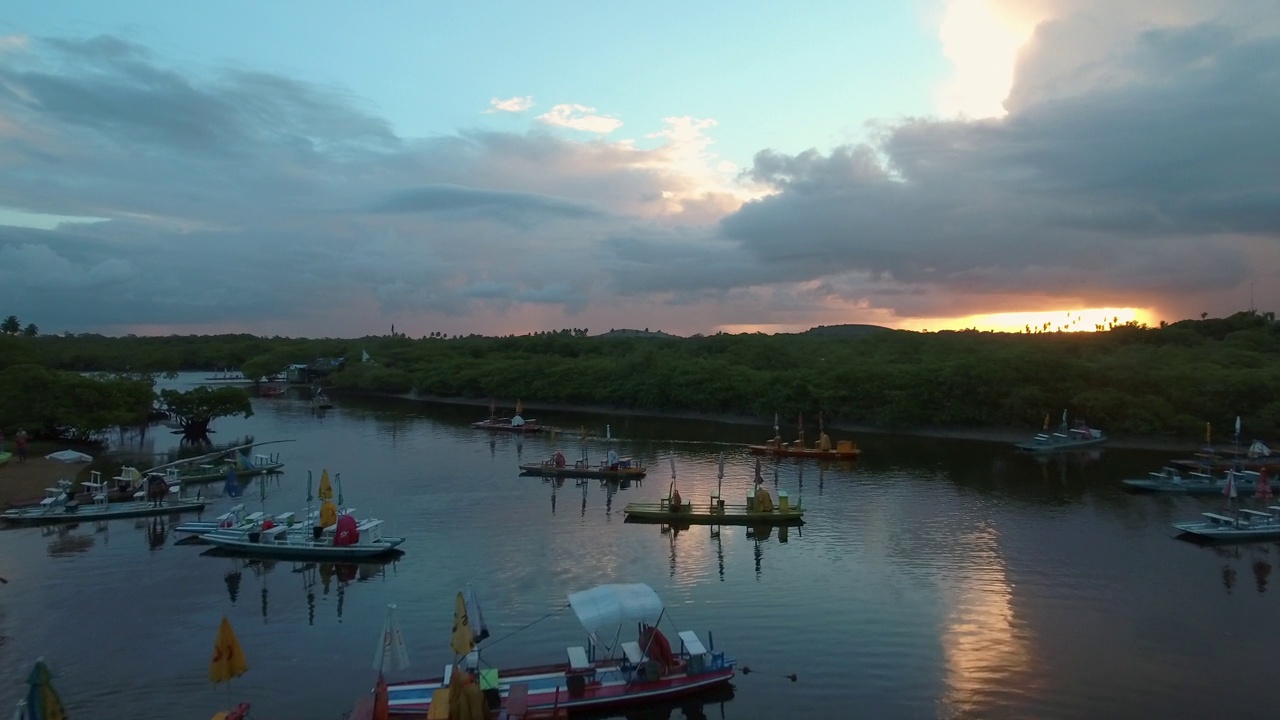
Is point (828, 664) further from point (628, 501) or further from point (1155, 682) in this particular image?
point (628, 501)

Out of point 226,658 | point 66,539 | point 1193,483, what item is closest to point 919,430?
point 1193,483

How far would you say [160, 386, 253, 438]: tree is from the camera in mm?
57031

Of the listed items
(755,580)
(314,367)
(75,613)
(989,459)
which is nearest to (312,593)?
(75,613)

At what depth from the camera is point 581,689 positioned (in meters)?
16.7

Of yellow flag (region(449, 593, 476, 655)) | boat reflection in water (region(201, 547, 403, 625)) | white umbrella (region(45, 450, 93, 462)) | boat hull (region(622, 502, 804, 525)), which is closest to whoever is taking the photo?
yellow flag (region(449, 593, 476, 655))

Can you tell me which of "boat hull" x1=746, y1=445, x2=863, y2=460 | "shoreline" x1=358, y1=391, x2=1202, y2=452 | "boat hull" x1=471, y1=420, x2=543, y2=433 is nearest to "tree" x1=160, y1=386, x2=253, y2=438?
"boat hull" x1=471, y1=420, x2=543, y2=433

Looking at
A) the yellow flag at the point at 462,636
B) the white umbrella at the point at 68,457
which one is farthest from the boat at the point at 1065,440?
the white umbrella at the point at 68,457

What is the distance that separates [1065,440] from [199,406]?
59422 mm

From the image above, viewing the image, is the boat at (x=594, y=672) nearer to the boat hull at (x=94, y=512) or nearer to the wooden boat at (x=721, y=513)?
the wooden boat at (x=721, y=513)

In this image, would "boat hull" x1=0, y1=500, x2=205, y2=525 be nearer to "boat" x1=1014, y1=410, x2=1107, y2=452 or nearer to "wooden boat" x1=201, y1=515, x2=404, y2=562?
"wooden boat" x1=201, y1=515, x2=404, y2=562

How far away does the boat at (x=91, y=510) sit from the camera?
33.6 meters

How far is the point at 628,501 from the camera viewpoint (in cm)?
4038

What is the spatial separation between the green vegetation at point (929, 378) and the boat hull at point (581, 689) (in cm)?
5347

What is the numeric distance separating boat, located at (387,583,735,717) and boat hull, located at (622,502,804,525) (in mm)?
16203
